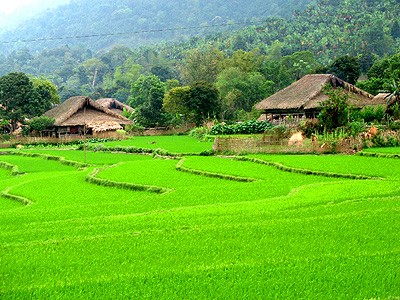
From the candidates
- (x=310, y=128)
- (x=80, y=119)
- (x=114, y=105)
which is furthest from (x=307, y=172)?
(x=114, y=105)

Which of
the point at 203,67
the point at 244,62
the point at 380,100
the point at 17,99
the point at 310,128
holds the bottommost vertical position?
the point at 310,128

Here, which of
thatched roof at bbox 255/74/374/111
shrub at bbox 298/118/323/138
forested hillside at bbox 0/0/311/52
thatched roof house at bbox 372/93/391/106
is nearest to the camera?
shrub at bbox 298/118/323/138

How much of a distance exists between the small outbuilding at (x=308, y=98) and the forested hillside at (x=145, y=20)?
4228 inches

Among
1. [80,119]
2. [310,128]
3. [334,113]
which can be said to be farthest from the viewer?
[80,119]

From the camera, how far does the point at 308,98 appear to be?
34.2 m

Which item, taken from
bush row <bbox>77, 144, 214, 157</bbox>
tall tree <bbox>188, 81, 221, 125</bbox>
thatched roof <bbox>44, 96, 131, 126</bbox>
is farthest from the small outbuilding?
thatched roof <bbox>44, 96, 131, 126</bbox>

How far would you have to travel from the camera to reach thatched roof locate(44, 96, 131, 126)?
44.6 m

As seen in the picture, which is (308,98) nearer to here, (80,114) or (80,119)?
(80,119)

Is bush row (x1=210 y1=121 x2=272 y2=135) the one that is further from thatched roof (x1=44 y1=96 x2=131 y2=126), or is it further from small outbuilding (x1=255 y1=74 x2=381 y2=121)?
thatched roof (x1=44 y1=96 x2=131 y2=126)

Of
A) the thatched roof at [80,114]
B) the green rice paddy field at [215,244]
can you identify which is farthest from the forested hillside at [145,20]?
the green rice paddy field at [215,244]

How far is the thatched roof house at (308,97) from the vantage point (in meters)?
34.5

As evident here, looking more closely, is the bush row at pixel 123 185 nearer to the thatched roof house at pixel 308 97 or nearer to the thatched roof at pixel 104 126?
the thatched roof house at pixel 308 97

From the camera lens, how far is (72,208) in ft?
42.6

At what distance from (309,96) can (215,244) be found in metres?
27.3
